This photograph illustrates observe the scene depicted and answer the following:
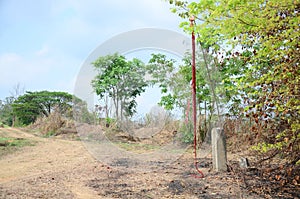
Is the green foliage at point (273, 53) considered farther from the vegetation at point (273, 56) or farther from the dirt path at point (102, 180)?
the dirt path at point (102, 180)

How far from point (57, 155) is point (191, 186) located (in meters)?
3.20

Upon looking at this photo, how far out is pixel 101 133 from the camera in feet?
27.5

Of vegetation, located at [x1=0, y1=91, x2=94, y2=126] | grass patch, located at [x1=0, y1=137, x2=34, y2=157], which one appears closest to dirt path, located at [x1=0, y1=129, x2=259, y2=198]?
grass patch, located at [x1=0, y1=137, x2=34, y2=157]

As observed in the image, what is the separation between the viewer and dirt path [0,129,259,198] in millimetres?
3219

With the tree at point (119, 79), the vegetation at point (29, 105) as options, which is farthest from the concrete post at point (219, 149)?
the vegetation at point (29, 105)

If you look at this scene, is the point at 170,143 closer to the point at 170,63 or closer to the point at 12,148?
the point at 170,63

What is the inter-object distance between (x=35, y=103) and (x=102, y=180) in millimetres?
14074

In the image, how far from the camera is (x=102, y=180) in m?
3.83

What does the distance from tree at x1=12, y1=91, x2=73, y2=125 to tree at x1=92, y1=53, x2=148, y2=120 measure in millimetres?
7287

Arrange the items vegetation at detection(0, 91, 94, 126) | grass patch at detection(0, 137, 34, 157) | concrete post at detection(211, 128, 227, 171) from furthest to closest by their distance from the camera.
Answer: vegetation at detection(0, 91, 94, 126) → grass patch at detection(0, 137, 34, 157) → concrete post at detection(211, 128, 227, 171)

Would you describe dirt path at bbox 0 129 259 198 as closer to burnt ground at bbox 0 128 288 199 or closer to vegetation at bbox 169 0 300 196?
burnt ground at bbox 0 128 288 199

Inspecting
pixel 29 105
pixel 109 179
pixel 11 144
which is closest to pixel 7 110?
pixel 29 105

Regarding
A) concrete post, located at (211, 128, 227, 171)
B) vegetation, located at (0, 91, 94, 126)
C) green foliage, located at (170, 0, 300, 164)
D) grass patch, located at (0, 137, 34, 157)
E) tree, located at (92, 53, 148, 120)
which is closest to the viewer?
green foliage, located at (170, 0, 300, 164)

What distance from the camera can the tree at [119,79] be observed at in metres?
7.57
